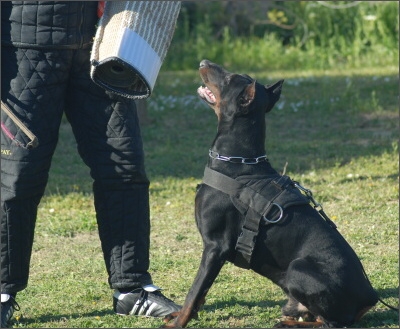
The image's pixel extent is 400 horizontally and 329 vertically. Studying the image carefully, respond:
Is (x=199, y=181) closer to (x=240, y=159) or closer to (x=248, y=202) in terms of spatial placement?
(x=240, y=159)

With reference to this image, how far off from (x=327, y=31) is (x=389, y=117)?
17.2 ft

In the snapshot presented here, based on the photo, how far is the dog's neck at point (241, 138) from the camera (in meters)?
4.33

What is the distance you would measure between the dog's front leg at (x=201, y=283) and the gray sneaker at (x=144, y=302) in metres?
0.29

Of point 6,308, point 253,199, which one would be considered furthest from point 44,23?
point 6,308

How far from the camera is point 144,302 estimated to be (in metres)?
4.55

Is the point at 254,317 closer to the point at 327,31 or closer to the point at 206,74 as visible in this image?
the point at 206,74

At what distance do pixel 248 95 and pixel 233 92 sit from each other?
8cm

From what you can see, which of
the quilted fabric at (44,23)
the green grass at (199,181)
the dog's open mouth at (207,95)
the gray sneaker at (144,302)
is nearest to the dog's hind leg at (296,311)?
the green grass at (199,181)

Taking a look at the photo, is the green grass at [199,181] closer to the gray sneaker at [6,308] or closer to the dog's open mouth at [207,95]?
the gray sneaker at [6,308]

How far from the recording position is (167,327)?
13.8 ft

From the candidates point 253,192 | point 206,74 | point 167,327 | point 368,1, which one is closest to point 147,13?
point 206,74

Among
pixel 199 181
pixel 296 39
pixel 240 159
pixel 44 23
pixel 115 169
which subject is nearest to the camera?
pixel 44 23

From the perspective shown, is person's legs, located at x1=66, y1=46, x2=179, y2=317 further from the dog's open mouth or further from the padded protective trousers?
the dog's open mouth

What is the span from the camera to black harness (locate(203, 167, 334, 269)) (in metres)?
4.18
